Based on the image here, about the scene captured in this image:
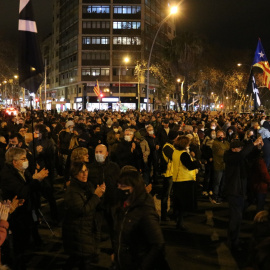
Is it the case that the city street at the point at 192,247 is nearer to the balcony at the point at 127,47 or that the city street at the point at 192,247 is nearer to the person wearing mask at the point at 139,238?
the person wearing mask at the point at 139,238

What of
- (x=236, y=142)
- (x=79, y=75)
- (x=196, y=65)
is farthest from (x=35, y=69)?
(x=79, y=75)

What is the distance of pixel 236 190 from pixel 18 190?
3308 mm

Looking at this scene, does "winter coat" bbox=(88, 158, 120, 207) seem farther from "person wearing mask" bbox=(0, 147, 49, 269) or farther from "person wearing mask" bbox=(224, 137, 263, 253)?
"person wearing mask" bbox=(224, 137, 263, 253)

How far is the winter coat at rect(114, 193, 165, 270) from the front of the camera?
3.18 m

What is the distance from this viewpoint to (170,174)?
24.7 feet

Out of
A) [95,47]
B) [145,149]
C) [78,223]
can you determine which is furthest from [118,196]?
[95,47]

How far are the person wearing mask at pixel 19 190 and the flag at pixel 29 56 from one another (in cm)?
184

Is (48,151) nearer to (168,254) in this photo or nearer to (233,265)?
(168,254)

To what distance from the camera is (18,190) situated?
16.7 feet

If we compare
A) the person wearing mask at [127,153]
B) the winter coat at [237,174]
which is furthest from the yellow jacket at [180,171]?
the person wearing mask at [127,153]

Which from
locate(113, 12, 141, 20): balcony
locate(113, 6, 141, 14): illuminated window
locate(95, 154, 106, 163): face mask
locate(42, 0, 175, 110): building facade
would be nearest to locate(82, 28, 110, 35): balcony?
locate(42, 0, 175, 110): building facade

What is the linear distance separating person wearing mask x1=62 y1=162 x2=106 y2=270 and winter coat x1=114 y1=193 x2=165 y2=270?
0.89 m

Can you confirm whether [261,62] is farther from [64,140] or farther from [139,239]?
[139,239]

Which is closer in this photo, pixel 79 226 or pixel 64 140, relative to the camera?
pixel 79 226
